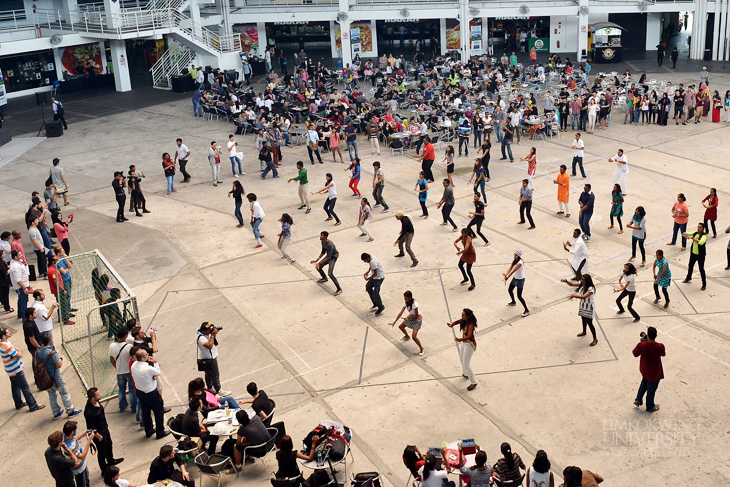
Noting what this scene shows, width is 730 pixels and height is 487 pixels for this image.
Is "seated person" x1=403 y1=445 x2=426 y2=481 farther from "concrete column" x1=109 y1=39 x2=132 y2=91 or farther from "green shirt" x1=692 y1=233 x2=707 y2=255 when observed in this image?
"concrete column" x1=109 y1=39 x2=132 y2=91

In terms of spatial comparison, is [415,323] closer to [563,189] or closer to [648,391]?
[648,391]

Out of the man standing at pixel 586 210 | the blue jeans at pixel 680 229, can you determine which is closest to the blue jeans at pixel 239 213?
the man standing at pixel 586 210

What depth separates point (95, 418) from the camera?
1115 centimetres

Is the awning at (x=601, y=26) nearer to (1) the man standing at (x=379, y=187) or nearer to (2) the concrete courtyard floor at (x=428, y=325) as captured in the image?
(2) the concrete courtyard floor at (x=428, y=325)

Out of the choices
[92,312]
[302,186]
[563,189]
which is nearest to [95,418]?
[92,312]

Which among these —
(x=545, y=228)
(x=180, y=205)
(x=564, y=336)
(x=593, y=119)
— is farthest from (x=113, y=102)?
(x=564, y=336)

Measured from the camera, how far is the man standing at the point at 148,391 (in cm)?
1171

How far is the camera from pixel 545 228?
66.5ft

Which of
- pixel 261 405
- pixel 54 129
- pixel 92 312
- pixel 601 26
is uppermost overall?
pixel 601 26

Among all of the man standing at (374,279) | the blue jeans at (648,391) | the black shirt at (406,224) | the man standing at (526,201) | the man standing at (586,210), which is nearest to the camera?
the blue jeans at (648,391)

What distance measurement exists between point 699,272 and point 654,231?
117 inches

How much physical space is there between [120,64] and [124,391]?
3190cm

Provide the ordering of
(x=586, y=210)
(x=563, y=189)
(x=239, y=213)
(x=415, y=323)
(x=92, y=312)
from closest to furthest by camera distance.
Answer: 1. (x=92, y=312)
2. (x=415, y=323)
3. (x=586, y=210)
4. (x=563, y=189)
5. (x=239, y=213)

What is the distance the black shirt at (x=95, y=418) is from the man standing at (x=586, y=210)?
41.4 ft
